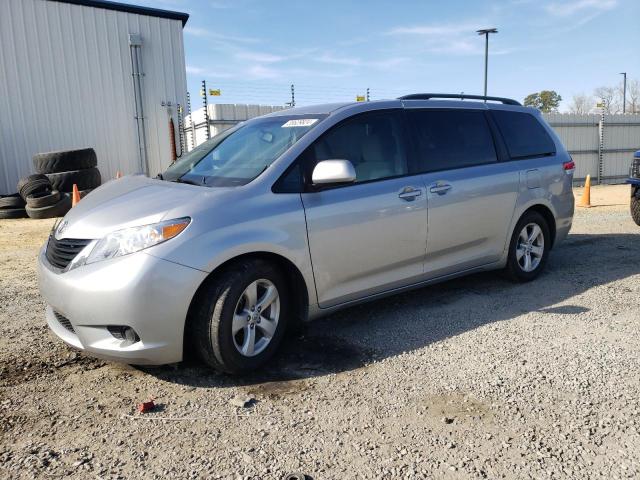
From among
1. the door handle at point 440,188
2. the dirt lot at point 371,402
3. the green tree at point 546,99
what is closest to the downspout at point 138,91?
the dirt lot at point 371,402

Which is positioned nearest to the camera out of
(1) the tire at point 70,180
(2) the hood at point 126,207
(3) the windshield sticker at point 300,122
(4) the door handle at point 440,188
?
(2) the hood at point 126,207

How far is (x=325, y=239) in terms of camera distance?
3754mm

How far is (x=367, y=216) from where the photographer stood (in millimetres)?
3975

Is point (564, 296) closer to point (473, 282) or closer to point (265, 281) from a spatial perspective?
point (473, 282)

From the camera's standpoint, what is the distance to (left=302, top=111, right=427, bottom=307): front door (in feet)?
12.4

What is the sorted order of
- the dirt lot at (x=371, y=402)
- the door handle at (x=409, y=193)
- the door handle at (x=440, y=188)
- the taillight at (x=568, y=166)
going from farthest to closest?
1. the taillight at (x=568, y=166)
2. the door handle at (x=440, y=188)
3. the door handle at (x=409, y=193)
4. the dirt lot at (x=371, y=402)

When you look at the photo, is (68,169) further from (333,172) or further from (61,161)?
(333,172)

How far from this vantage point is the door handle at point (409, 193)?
421 centimetres

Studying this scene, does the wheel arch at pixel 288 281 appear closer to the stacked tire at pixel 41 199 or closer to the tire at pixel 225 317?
the tire at pixel 225 317

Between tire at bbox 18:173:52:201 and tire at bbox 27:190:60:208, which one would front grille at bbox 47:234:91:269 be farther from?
tire at bbox 18:173:52:201

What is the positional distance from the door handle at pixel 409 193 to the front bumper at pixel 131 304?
177 cm

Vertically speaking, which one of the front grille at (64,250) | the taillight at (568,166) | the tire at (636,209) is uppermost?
the taillight at (568,166)

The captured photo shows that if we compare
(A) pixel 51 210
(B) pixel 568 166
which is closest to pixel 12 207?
(A) pixel 51 210

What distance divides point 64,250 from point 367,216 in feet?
6.83
